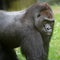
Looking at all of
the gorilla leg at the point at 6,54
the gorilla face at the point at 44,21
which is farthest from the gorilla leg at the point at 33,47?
the gorilla leg at the point at 6,54

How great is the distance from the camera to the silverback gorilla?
11.0ft

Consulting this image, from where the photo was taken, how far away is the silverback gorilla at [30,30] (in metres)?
3.35

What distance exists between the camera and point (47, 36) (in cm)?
341

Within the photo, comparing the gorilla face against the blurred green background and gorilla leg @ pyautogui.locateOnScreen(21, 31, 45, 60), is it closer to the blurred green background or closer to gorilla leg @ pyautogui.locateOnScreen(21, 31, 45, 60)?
gorilla leg @ pyautogui.locateOnScreen(21, 31, 45, 60)

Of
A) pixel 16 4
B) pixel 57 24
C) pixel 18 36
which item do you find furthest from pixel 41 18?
pixel 16 4

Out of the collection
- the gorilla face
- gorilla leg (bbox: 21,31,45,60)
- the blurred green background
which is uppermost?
the gorilla face

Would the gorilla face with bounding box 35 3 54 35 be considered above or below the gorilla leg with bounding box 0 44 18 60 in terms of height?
above

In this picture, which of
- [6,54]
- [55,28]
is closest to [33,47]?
[6,54]

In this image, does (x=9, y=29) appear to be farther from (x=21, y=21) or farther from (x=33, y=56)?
(x=33, y=56)

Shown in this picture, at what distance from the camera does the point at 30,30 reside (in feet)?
11.1

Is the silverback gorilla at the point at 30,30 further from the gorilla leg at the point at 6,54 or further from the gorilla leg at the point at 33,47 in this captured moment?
the gorilla leg at the point at 6,54

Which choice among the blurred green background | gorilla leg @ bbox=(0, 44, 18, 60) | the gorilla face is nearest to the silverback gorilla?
the gorilla face

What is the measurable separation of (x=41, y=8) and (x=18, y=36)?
1.46 feet

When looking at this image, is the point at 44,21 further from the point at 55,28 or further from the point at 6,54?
the point at 55,28
